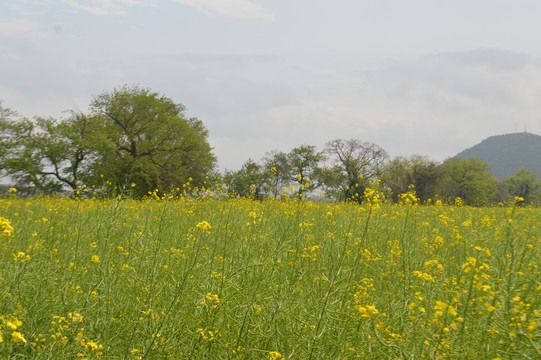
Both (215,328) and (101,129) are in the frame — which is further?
(101,129)

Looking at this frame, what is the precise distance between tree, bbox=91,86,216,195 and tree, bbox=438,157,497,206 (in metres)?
38.3

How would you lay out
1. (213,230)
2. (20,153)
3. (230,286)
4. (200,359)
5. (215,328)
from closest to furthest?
1. (200,359)
2. (215,328)
3. (230,286)
4. (213,230)
5. (20,153)

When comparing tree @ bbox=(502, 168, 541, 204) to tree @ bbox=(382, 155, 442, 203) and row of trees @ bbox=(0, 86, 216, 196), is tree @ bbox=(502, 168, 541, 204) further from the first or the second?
row of trees @ bbox=(0, 86, 216, 196)

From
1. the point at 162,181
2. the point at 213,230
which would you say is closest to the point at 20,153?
the point at 162,181

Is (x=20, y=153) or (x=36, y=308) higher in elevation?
(x=20, y=153)

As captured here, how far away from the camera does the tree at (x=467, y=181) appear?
51.8 meters

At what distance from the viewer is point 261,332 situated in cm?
245

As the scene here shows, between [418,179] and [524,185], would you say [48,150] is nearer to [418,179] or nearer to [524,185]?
[418,179]

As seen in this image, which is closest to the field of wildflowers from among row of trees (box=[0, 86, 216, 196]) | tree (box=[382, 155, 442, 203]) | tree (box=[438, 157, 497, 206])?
row of trees (box=[0, 86, 216, 196])

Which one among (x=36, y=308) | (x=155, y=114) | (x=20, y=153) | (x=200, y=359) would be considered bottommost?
(x=200, y=359)

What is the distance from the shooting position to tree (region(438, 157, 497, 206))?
51766 millimetres

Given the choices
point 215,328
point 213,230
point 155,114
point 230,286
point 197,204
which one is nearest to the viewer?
point 215,328

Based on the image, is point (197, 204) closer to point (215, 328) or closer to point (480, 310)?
point (215, 328)

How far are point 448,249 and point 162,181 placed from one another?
27981 mm
